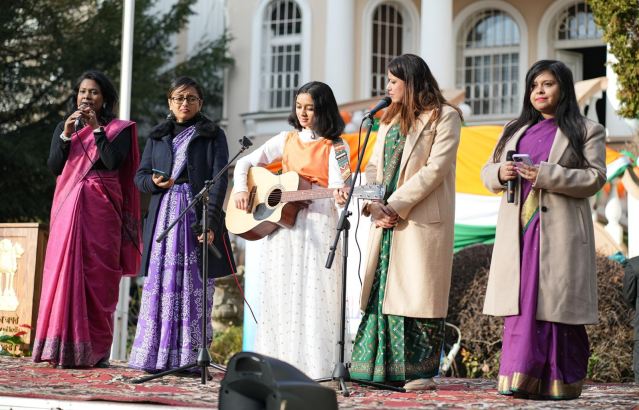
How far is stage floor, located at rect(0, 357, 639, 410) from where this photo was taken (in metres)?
4.60

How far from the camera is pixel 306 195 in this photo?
223 inches

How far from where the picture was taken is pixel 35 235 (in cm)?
812

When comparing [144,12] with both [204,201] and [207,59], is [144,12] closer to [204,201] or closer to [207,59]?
[207,59]

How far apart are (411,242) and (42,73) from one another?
38.6ft

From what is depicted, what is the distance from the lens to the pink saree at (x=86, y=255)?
6.46 m

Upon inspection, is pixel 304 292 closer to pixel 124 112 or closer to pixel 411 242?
pixel 411 242

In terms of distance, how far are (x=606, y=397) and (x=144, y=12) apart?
15.0 meters

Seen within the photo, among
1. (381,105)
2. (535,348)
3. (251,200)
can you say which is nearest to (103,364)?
(251,200)

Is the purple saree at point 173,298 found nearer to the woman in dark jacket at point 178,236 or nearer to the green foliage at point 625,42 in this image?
the woman in dark jacket at point 178,236

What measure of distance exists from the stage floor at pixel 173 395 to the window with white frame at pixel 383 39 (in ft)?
40.8

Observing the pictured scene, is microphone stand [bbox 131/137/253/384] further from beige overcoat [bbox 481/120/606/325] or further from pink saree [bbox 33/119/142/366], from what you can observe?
beige overcoat [bbox 481/120/606/325]

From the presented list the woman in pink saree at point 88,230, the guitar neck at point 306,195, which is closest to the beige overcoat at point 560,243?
the guitar neck at point 306,195

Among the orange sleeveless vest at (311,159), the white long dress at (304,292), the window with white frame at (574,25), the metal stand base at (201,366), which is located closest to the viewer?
the metal stand base at (201,366)

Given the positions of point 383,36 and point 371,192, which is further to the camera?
point 383,36
